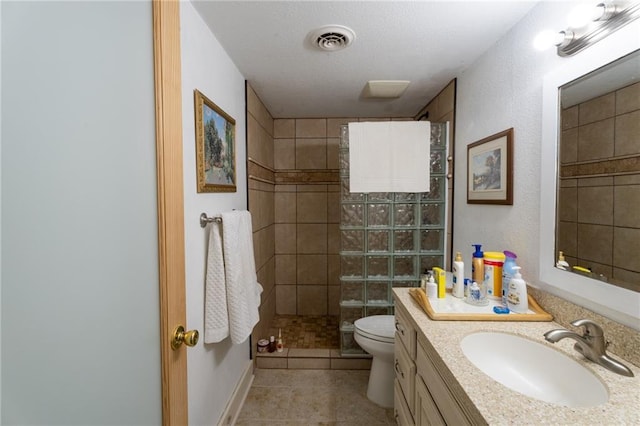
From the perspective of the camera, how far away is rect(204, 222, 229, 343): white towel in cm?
126

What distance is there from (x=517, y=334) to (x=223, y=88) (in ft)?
5.72

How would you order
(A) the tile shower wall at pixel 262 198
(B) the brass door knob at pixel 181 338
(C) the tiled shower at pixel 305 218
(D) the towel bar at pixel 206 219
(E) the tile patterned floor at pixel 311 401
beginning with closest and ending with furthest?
(B) the brass door knob at pixel 181 338, (D) the towel bar at pixel 206 219, (E) the tile patterned floor at pixel 311 401, (A) the tile shower wall at pixel 262 198, (C) the tiled shower at pixel 305 218

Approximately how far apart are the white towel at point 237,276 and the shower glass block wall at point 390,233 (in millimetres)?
778

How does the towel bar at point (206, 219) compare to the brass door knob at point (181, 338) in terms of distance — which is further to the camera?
the towel bar at point (206, 219)

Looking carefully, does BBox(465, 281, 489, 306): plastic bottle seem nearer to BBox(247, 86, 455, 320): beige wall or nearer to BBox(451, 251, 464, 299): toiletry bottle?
BBox(451, 251, 464, 299): toiletry bottle

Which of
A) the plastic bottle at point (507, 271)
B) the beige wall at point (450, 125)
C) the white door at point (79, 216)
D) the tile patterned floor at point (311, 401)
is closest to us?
the white door at point (79, 216)

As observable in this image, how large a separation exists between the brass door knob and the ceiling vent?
4.47ft

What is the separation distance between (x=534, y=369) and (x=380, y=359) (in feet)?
3.30

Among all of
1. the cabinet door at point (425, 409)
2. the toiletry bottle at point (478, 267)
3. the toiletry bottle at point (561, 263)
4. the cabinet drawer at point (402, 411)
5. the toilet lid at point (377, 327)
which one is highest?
the toiletry bottle at point (561, 263)

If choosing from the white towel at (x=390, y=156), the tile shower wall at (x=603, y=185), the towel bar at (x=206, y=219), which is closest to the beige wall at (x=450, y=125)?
the white towel at (x=390, y=156)

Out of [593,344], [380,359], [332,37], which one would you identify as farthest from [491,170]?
[380,359]

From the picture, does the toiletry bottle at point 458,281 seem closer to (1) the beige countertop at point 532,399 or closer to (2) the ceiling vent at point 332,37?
(1) the beige countertop at point 532,399

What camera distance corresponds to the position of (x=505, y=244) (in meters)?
1.31

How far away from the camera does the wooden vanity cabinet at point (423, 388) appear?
2.28 ft
